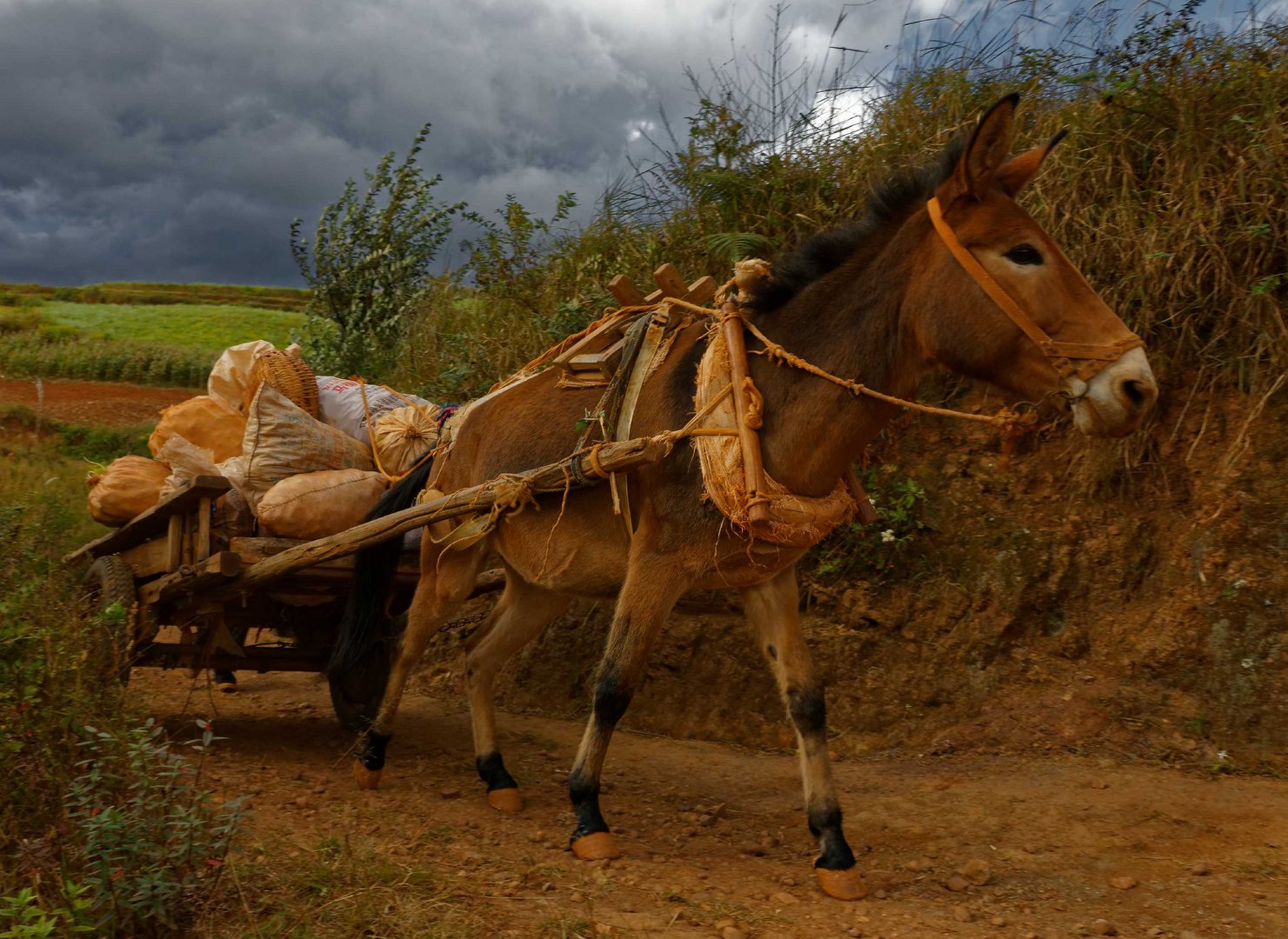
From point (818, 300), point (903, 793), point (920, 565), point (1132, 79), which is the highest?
point (1132, 79)

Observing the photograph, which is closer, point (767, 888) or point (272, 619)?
point (767, 888)

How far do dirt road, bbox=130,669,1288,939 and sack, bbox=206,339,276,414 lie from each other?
166 cm

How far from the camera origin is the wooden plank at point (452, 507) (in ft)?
12.5

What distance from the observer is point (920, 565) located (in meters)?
5.90

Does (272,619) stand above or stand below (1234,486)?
below

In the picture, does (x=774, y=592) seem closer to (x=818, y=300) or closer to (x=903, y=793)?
(x=818, y=300)

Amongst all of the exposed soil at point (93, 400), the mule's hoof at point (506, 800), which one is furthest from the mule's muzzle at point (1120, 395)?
the exposed soil at point (93, 400)

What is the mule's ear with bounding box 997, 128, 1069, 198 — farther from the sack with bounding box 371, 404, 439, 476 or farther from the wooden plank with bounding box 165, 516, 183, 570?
the wooden plank with bounding box 165, 516, 183, 570

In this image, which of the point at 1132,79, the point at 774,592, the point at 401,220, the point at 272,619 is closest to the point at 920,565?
the point at 774,592

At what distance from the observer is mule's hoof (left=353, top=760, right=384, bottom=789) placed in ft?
16.3

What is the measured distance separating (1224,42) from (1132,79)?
69 cm

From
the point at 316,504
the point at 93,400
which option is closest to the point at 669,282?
the point at 316,504

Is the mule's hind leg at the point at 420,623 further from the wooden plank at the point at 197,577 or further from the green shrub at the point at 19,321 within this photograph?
the green shrub at the point at 19,321

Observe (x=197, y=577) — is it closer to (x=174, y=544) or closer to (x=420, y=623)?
(x=174, y=544)
